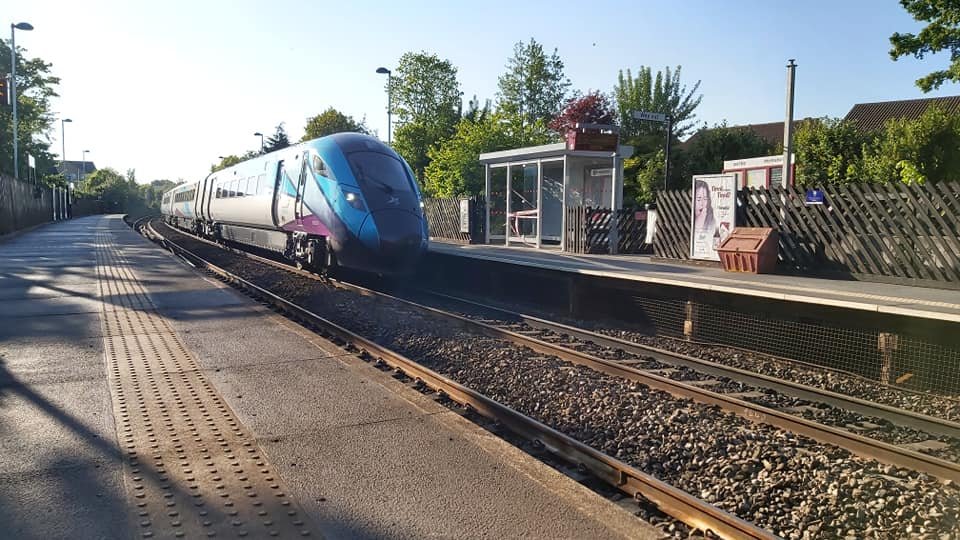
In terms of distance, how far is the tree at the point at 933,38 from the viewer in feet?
65.6

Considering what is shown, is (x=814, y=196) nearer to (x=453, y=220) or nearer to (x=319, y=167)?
(x=319, y=167)

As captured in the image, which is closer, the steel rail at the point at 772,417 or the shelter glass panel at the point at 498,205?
the steel rail at the point at 772,417

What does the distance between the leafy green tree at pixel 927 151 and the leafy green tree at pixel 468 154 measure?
1502cm

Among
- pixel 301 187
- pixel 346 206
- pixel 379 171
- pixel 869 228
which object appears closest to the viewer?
pixel 869 228

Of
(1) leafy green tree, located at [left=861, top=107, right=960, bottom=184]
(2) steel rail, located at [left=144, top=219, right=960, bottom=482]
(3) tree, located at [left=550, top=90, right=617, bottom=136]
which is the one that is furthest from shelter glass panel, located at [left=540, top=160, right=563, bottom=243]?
(3) tree, located at [left=550, top=90, right=617, bottom=136]

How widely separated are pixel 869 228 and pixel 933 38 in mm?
11491

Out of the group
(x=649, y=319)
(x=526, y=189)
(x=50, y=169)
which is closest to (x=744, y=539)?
(x=649, y=319)

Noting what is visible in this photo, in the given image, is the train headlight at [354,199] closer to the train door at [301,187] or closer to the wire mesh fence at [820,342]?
the train door at [301,187]

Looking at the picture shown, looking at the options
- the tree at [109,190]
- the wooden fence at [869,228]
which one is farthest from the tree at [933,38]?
the tree at [109,190]

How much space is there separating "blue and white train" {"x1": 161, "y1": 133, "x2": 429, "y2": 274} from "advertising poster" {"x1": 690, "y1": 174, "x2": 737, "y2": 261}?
5.74m

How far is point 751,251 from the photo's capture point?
43.8 feet

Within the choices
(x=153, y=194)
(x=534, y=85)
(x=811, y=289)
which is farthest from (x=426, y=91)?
(x=153, y=194)

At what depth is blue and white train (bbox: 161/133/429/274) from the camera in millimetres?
13328

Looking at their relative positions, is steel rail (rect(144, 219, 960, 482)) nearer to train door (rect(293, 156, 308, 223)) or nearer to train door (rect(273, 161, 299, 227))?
train door (rect(293, 156, 308, 223))
